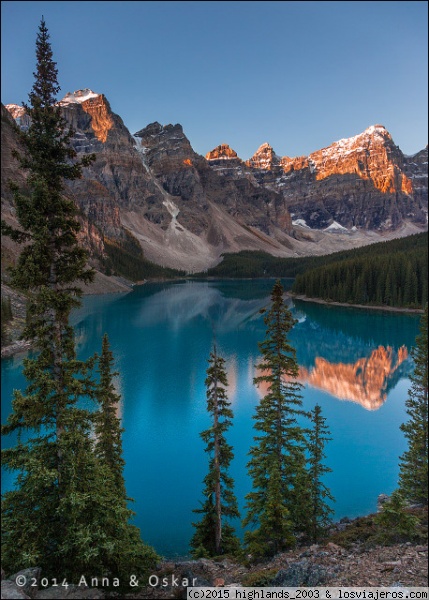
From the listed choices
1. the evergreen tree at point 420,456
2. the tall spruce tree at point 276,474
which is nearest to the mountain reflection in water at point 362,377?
the evergreen tree at point 420,456

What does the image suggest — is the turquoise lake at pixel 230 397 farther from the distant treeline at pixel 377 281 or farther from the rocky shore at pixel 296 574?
the distant treeline at pixel 377 281

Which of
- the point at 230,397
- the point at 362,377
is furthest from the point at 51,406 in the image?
the point at 362,377

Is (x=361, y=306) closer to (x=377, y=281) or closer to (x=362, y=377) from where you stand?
(x=377, y=281)

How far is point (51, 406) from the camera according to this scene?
31.3 ft

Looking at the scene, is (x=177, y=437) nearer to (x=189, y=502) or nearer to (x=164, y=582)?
(x=189, y=502)

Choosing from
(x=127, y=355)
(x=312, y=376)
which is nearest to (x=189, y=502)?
(x=312, y=376)

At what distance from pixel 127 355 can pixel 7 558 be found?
48.8m

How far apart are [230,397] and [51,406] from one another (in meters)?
31.8

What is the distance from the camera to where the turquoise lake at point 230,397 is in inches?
928

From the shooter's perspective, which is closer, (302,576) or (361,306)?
(302,576)

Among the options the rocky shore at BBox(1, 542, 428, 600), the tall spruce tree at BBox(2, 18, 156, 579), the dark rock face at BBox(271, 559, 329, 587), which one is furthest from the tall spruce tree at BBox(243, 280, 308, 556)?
the tall spruce tree at BBox(2, 18, 156, 579)

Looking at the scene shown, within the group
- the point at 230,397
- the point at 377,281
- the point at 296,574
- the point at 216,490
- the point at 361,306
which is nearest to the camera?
the point at 296,574

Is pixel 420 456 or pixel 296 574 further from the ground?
pixel 420 456

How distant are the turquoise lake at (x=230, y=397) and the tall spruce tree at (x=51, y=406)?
11.2 metres
